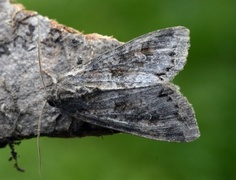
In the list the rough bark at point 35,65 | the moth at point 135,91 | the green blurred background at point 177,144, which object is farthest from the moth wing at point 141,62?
the green blurred background at point 177,144

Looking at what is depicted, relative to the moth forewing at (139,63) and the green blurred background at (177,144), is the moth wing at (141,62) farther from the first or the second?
the green blurred background at (177,144)

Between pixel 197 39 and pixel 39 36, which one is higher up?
pixel 197 39

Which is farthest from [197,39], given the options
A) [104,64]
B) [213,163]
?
[104,64]

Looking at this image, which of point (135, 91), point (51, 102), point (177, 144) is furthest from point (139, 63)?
point (177, 144)

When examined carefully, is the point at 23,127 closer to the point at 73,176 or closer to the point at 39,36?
the point at 39,36

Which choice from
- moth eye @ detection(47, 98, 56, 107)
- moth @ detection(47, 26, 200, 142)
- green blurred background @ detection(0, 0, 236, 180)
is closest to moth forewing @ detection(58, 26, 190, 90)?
moth @ detection(47, 26, 200, 142)

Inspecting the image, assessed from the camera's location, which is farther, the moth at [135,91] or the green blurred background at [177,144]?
the green blurred background at [177,144]
